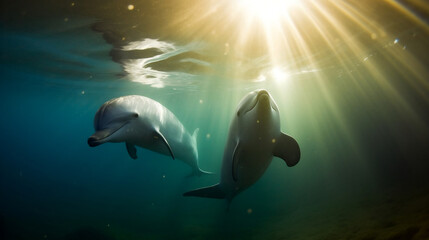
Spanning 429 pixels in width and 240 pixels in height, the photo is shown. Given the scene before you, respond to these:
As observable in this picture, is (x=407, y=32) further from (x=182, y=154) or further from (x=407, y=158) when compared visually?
(x=182, y=154)

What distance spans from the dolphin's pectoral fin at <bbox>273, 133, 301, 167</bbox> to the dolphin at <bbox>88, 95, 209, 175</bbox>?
2.34 m

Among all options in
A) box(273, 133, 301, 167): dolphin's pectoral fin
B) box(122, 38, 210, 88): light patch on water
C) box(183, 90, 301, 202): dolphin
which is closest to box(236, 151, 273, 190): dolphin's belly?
box(183, 90, 301, 202): dolphin

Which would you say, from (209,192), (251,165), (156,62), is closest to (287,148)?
(251,165)

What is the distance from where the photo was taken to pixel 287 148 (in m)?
5.21

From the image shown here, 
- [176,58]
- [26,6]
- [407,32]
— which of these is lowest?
[26,6]

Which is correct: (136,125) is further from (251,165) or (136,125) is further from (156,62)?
(156,62)

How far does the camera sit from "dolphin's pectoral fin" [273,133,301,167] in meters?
5.06

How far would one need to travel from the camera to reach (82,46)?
1031cm

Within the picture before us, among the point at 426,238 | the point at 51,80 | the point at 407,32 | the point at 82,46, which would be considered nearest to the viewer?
the point at 426,238

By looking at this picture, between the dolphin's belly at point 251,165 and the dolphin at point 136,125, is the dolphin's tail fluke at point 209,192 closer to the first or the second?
the dolphin's belly at point 251,165

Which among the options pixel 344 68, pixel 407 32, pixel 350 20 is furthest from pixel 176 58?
pixel 344 68

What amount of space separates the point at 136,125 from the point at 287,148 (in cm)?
335

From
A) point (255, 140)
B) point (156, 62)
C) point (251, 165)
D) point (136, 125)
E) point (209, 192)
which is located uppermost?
point (156, 62)

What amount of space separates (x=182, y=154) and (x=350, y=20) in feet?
25.9
